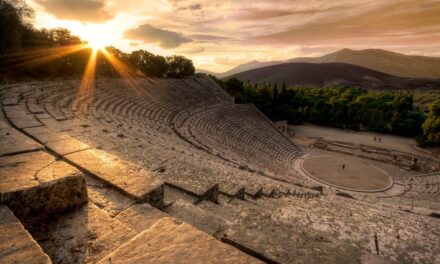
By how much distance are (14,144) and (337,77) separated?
127054 mm

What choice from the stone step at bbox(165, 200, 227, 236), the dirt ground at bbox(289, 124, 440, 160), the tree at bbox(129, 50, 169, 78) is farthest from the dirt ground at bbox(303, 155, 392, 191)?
the tree at bbox(129, 50, 169, 78)

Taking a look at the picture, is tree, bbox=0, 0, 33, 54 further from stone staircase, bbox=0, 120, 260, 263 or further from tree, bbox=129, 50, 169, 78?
stone staircase, bbox=0, 120, 260, 263

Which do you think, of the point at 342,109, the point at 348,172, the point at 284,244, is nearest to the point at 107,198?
the point at 284,244

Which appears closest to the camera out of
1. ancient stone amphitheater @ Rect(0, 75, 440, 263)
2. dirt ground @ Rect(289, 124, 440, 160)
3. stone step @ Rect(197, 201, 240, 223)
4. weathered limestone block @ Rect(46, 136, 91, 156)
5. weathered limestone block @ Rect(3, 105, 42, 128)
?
ancient stone amphitheater @ Rect(0, 75, 440, 263)

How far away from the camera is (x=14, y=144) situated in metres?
2.66

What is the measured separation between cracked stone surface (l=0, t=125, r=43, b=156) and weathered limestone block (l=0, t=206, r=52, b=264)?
1420mm

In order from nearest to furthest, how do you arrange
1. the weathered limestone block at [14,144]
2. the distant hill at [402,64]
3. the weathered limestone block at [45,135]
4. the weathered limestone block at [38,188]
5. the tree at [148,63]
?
the weathered limestone block at [38,188] < the weathered limestone block at [14,144] < the weathered limestone block at [45,135] < the tree at [148,63] < the distant hill at [402,64]

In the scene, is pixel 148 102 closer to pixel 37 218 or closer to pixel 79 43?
pixel 79 43

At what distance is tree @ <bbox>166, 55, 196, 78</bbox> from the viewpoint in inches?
1387

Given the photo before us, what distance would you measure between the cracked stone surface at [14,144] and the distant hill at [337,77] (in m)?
112

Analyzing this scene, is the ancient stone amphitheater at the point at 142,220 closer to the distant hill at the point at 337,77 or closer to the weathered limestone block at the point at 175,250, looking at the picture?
the weathered limestone block at the point at 175,250

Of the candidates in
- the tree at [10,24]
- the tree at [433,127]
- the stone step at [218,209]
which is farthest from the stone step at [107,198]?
the tree at [433,127]

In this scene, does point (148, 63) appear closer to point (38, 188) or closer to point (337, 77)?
point (38, 188)

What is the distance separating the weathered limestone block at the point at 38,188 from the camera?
1.66 m
